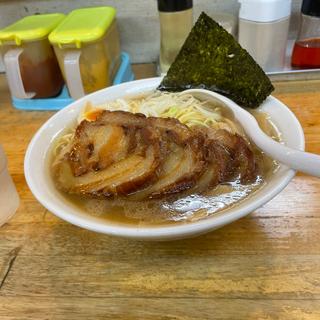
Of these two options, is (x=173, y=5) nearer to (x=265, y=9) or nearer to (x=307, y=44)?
(x=265, y=9)

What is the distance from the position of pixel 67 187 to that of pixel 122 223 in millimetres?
161

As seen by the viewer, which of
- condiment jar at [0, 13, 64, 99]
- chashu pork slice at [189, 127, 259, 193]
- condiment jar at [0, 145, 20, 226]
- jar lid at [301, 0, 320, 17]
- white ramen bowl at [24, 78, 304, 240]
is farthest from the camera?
condiment jar at [0, 13, 64, 99]

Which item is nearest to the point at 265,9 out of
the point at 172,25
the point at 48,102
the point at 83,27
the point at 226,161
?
the point at 172,25

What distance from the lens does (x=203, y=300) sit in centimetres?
67

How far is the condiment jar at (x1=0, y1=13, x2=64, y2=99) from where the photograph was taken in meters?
1.31

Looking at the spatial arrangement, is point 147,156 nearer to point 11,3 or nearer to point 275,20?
point 275,20

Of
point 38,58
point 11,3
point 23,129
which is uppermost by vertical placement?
point 11,3

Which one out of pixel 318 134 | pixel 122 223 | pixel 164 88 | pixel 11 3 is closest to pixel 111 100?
pixel 164 88

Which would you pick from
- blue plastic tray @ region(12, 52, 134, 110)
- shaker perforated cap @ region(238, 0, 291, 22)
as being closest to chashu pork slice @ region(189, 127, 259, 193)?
shaker perforated cap @ region(238, 0, 291, 22)

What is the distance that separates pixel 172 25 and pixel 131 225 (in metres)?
0.90

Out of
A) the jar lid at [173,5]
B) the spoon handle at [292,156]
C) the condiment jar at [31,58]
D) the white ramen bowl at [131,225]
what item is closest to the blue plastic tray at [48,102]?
the condiment jar at [31,58]

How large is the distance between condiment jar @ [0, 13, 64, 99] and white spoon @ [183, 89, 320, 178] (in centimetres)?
62

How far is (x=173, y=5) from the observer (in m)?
1.27

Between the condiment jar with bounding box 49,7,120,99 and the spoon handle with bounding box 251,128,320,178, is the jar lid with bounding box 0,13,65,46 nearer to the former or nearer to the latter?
the condiment jar with bounding box 49,7,120,99
